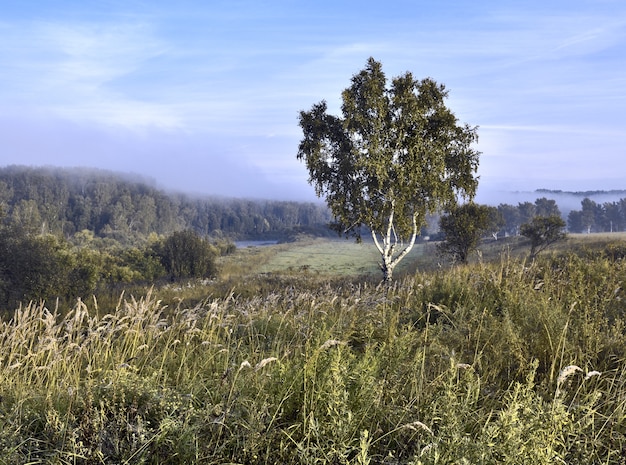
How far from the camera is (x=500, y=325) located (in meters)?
4.96

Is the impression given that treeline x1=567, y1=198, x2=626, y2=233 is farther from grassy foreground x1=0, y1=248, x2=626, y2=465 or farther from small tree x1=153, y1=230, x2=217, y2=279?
grassy foreground x1=0, y1=248, x2=626, y2=465

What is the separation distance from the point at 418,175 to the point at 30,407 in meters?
20.1

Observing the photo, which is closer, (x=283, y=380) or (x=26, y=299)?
(x=283, y=380)

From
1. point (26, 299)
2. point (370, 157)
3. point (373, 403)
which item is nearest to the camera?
point (373, 403)

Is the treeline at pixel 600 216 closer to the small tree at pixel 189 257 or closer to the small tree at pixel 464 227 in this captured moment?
the small tree at pixel 464 227

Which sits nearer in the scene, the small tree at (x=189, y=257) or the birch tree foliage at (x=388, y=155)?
the birch tree foliage at (x=388, y=155)

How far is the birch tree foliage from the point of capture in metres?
21.4

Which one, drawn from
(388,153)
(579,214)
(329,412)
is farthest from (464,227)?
(579,214)

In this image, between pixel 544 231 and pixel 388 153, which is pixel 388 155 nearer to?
pixel 388 153

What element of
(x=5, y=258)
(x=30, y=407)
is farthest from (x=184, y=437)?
(x=5, y=258)

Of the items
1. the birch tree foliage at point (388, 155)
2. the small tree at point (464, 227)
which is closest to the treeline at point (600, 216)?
the small tree at point (464, 227)

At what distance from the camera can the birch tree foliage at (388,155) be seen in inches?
841

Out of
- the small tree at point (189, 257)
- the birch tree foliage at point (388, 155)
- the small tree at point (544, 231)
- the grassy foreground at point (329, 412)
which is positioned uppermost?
the birch tree foliage at point (388, 155)

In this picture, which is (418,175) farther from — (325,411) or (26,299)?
(26,299)
